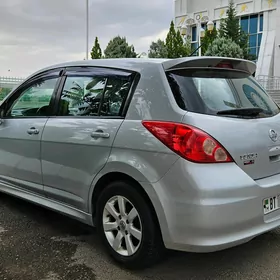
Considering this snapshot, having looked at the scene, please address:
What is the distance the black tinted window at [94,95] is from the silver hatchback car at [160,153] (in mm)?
10

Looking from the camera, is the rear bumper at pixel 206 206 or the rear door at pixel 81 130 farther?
the rear door at pixel 81 130

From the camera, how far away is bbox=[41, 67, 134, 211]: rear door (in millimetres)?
3039

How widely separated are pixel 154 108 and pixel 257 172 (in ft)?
2.95

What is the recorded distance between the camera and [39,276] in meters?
2.84

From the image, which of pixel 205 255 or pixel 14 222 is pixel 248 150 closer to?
pixel 205 255

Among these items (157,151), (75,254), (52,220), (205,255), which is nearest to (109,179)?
(157,151)

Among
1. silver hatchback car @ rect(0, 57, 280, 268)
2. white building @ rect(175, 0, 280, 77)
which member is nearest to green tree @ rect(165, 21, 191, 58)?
white building @ rect(175, 0, 280, 77)

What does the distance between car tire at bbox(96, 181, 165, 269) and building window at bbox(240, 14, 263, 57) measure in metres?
35.3

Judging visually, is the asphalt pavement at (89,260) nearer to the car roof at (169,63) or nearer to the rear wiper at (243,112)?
the rear wiper at (243,112)

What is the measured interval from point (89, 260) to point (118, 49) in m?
33.6

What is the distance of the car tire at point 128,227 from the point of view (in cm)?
270

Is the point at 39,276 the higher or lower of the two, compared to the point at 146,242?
lower

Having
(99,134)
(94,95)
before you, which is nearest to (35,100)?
(94,95)

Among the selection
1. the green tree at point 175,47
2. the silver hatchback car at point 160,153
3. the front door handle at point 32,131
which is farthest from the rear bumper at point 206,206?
the green tree at point 175,47
